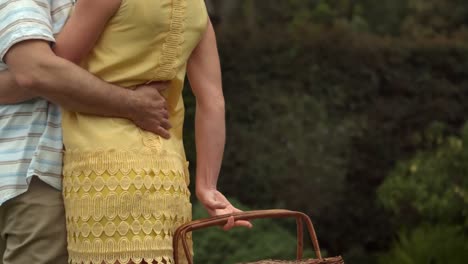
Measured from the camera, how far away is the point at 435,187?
7.75 meters

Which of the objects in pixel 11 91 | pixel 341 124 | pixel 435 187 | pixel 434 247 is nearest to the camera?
pixel 11 91

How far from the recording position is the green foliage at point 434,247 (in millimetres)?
7305

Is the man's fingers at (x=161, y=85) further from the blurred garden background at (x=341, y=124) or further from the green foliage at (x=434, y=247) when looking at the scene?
the blurred garden background at (x=341, y=124)

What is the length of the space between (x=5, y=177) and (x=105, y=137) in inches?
11.5

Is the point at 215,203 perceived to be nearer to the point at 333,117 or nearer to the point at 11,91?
the point at 11,91

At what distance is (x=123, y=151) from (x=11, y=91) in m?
0.34

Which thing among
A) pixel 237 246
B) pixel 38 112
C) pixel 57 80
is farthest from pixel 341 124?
pixel 57 80

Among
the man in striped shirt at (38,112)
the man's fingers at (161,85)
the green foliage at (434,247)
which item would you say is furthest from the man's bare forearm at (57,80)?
the green foliage at (434,247)

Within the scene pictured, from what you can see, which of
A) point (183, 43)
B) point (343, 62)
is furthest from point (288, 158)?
point (183, 43)

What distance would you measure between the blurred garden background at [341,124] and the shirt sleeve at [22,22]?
195 inches

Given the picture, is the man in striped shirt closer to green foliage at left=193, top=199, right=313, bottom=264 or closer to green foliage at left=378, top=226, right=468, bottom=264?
green foliage at left=193, top=199, right=313, bottom=264

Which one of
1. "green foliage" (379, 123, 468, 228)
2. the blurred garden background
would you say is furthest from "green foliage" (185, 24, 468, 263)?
"green foliage" (379, 123, 468, 228)

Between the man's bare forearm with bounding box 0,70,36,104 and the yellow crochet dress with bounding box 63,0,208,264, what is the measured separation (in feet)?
0.39

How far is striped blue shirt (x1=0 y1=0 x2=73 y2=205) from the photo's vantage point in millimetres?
2986
